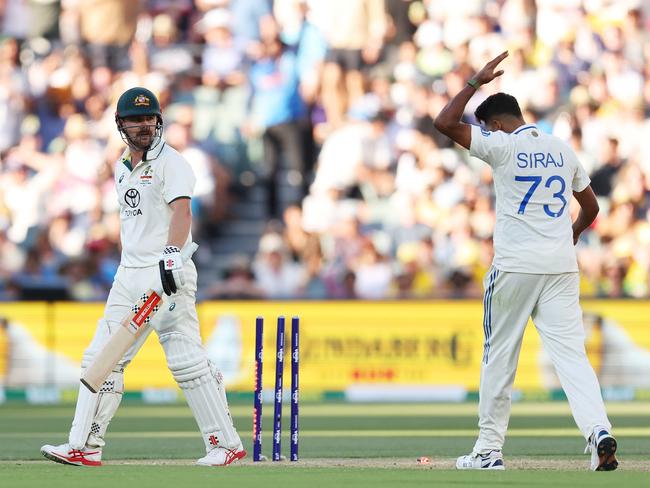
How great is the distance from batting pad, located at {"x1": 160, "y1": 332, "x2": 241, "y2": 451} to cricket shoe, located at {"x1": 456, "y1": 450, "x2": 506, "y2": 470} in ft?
4.21

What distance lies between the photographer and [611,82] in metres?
19.6

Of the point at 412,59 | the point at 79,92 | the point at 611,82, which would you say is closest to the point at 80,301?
the point at 79,92

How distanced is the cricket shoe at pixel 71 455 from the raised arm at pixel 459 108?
2.67 metres

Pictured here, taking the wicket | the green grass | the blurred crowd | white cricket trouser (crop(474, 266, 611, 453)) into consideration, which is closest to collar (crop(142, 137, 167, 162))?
the wicket

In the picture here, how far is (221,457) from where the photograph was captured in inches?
325

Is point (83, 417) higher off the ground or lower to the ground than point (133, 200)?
lower

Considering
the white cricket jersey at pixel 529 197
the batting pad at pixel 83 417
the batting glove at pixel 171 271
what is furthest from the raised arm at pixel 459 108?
the batting pad at pixel 83 417

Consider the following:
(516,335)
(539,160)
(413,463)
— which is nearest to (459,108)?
(539,160)

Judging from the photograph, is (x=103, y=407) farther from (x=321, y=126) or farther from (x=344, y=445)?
(x=321, y=126)

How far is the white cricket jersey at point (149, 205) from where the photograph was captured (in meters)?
8.27

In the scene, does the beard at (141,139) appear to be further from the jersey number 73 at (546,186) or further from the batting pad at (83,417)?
the jersey number 73 at (546,186)

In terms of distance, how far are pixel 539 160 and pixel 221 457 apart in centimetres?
241

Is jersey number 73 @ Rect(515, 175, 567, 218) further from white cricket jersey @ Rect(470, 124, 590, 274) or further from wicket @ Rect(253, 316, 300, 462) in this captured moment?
wicket @ Rect(253, 316, 300, 462)

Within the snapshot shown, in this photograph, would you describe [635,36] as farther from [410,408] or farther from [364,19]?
[410,408]
